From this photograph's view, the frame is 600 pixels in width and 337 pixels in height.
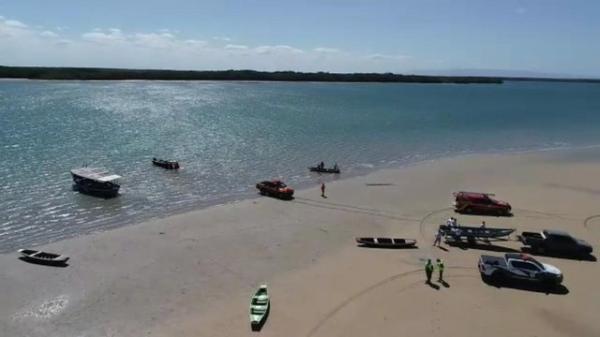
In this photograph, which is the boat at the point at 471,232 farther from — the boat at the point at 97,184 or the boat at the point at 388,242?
the boat at the point at 97,184

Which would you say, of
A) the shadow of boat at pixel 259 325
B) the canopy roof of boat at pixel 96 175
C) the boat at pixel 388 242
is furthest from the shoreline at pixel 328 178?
the shadow of boat at pixel 259 325

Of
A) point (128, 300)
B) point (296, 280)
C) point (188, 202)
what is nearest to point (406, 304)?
point (296, 280)

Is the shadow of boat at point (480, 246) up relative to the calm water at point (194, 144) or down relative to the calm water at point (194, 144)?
up

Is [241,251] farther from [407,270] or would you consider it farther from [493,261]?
[493,261]

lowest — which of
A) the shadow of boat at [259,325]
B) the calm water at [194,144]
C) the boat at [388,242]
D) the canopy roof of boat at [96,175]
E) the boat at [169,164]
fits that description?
the calm water at [194,144]

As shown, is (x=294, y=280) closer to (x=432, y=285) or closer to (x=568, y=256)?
(x=432, y=285)

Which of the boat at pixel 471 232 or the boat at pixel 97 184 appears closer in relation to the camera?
the boat at pixel 471 232
